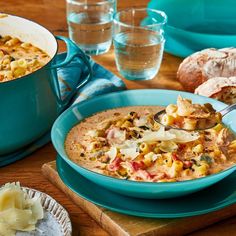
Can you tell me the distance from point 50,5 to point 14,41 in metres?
0.81

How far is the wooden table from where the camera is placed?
1746mm

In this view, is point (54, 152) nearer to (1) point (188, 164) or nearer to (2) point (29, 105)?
(2) point (29, 105)

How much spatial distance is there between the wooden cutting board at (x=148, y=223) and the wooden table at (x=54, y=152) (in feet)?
0.07

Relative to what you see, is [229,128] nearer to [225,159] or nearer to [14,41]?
[225,159]

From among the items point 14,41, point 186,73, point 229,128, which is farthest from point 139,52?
point 229,128

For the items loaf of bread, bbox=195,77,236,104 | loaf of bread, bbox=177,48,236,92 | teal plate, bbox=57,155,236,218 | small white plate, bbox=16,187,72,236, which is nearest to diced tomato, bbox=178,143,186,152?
teal plate, bbox=57,155,236,218

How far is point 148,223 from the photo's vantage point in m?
1.69

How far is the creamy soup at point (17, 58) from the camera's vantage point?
1999mm

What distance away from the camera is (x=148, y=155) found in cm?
175

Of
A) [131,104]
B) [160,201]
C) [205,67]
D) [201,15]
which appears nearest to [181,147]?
[160,201]

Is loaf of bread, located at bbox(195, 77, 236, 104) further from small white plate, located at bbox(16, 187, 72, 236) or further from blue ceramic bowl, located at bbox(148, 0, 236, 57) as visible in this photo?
small white plate, located at bbox(16, 187, 72, 236)

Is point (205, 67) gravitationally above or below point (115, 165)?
below

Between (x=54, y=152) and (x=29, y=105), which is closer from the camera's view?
(x=29, y=105)

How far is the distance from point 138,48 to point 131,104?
1.39ft
